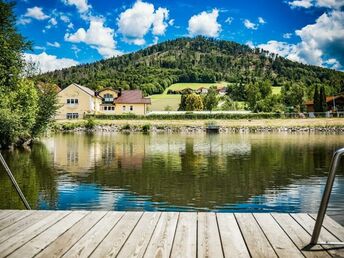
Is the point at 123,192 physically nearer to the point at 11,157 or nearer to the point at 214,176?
the point at 214,176

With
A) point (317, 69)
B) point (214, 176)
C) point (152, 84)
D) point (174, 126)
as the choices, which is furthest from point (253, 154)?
point (317, 69)

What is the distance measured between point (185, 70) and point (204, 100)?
6895 centimetres

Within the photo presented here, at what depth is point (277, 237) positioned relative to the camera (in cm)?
468

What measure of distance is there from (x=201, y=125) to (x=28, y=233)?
59.4 metres

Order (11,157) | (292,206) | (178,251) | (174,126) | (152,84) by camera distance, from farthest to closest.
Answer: (152,84) → (174,126) → (11,157) → (292,206) → (178,251)

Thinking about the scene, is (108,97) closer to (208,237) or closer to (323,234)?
(208,237)

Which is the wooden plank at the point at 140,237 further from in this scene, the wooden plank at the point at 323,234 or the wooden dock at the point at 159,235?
the wooden plank at the point at 323,234

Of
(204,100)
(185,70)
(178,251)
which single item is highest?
(185,70)

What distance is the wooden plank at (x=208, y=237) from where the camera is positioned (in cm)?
416

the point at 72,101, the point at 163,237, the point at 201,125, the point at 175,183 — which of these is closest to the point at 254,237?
the point at 163,237

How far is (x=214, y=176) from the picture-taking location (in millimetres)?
17250

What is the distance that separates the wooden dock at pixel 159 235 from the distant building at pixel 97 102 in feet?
226

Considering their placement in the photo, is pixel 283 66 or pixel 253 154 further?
pixel 283 66

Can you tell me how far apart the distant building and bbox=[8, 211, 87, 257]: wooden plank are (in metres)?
68.7
